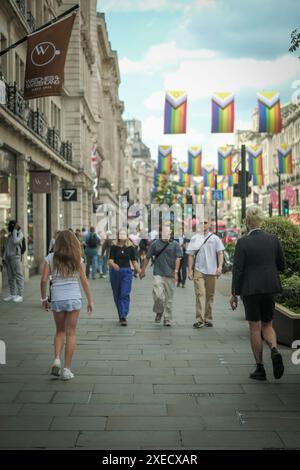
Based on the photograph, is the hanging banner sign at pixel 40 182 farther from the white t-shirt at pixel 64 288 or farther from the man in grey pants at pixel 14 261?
the white t-shirt at pixel 64 288

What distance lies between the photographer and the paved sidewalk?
505cm

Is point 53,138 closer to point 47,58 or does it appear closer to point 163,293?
point 47,58

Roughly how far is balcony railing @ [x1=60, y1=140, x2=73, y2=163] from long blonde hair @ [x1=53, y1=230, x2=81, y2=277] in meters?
25.9

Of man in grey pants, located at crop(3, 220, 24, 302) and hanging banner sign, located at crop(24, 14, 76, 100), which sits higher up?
hanging banner sign, located at crop(24, 14, 76, 100)

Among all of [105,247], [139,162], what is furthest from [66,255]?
[139,162]

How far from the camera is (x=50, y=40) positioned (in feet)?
40.2

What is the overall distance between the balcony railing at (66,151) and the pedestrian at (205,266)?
2208cm

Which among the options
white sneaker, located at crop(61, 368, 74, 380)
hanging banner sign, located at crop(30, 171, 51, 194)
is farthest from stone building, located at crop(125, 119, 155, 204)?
white sneaker, located at crop(61, 368, 74, 380)

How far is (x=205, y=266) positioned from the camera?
11.6 meters

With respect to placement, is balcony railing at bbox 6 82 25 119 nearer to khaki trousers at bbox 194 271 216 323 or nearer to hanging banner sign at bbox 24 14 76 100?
hanging banner sign at bbox 24 14 76 100

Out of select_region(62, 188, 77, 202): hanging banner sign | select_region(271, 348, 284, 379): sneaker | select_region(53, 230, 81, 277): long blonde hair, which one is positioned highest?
select_region(62, 188, 77, 202): hanging banner sign

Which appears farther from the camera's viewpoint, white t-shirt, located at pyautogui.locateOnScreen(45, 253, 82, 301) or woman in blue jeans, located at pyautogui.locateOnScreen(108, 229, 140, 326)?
woman in blue jeans, located at pyautogui.locateOnScreen(108, 229, 140, 326)

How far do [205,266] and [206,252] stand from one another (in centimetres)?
24

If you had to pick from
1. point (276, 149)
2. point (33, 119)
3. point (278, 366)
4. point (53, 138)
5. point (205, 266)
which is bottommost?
point (278, 366)
